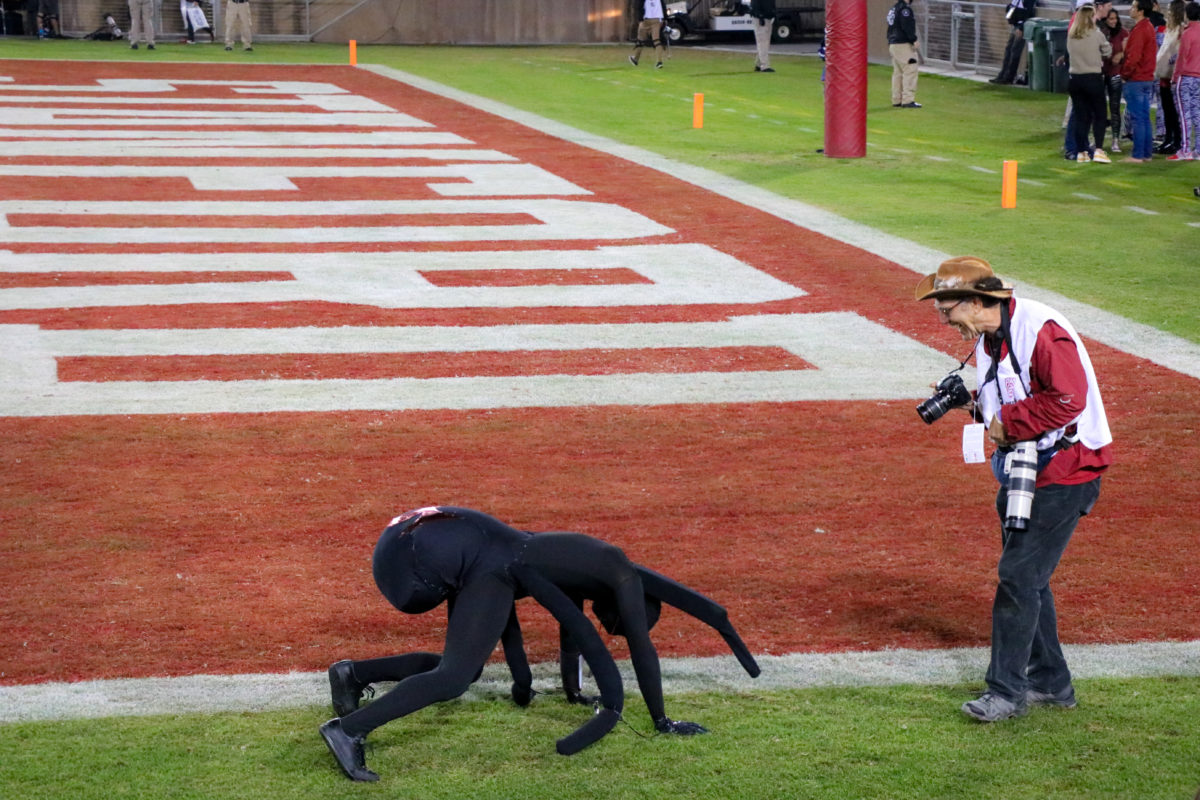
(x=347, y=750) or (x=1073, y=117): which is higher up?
(x=1073, y=117)

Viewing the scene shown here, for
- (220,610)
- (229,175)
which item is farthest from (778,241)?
(220,610)

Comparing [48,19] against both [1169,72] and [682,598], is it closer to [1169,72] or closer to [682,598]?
[1169,72]

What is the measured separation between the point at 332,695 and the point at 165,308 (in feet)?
27.8

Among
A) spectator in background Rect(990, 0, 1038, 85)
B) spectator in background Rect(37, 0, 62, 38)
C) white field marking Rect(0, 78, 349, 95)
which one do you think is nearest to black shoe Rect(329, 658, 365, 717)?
white field marking Rect(0, 78, 349, 95)

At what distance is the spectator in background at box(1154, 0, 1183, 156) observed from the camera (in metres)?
21.4

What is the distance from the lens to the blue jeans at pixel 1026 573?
20.0 feet

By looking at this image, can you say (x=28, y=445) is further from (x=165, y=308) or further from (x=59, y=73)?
(x=59, y=73)

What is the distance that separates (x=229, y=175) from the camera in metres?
21.9

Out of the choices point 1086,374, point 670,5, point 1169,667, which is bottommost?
point 1169,667

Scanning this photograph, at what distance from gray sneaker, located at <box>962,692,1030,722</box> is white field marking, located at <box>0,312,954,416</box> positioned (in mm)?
5214

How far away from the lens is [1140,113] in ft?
71.9

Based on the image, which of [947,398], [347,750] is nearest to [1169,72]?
[947,398]

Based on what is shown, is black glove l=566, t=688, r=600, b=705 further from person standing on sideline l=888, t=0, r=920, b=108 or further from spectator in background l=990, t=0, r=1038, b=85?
spectator in background l=990, t=0, r=1038, b=85

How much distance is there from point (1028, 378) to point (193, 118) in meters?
23.6
